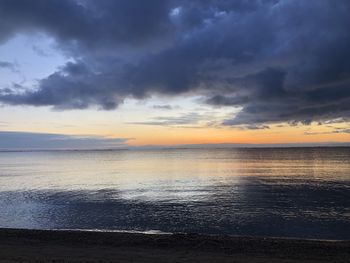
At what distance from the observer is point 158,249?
21.1 meters

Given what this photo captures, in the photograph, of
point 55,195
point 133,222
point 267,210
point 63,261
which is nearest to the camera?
point 63,261

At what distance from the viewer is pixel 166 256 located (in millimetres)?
19297

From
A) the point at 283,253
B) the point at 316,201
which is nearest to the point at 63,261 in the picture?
the point at 283,253

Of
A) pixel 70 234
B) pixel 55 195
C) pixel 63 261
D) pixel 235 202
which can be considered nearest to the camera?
pixel 63 261

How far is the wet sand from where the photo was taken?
18719 millimetres

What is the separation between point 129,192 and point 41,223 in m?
24.1

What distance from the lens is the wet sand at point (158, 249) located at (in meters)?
18.7

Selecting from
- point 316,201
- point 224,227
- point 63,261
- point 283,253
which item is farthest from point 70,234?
point 316,201

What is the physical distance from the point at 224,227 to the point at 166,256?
40.1 feet

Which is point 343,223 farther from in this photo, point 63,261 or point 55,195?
point 55,195

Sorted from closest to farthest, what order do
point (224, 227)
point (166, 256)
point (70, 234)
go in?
1. point (166, 256)
2. point (70, 234)
3. point (224, 227)

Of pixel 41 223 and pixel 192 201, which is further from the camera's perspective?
pixel 192 201

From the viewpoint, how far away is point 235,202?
4388cm

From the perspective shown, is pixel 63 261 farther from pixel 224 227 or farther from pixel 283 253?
pixel 224 227
